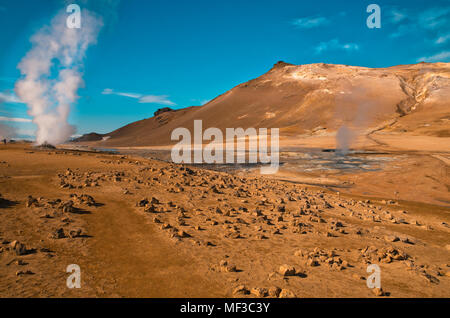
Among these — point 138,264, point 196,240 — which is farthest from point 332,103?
point 138,264

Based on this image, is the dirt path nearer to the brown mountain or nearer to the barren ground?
the barren ground

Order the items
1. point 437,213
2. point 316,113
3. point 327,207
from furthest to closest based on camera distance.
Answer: point 316,113 → point 437,213 → point 327,207

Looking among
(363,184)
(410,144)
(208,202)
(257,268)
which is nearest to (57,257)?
(257,268)

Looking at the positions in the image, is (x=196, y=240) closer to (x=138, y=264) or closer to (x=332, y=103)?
(x=138, y=264)

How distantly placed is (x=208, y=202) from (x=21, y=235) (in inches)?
214

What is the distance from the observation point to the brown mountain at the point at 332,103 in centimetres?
6811

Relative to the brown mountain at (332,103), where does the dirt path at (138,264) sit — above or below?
below

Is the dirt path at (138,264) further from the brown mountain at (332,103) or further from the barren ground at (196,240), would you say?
the brown mountain at (332,103)

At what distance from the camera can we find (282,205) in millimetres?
10312

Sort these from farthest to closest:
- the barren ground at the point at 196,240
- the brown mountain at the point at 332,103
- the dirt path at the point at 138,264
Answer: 1. the brown mountain at the point at 332,103
2. the barren ground at the point at 196,240
3. the dirt path at the point at 138,264

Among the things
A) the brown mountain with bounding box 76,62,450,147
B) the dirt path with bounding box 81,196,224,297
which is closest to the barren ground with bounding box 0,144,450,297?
the dirt path with bounding box 81,196,224,297

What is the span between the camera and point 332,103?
271ft

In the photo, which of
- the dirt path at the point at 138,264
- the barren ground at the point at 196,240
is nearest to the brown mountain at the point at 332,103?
the barren ground at the point at 196,240
